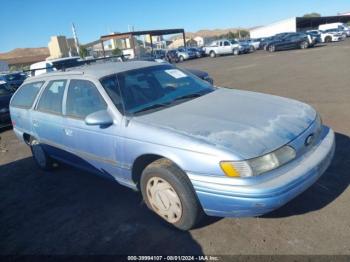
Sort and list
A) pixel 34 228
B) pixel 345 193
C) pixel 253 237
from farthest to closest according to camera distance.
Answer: pixel 34 228
pixel 345 193
pixel 253 237

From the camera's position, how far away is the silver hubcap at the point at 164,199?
3.21 m

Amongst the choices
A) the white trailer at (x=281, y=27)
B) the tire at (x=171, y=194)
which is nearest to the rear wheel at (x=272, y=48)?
the white trailer at (x=281, y=27)

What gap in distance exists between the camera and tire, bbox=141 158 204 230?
3043 millimetres

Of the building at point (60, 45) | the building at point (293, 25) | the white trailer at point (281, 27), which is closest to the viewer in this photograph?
the white trailer at point (281, 27)

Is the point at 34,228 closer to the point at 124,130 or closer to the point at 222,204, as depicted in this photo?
the point at 124,130

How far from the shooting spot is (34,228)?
12.5ft

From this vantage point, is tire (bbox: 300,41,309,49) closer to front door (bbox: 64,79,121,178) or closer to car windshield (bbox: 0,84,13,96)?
car windshield (bbox: 0,84,13,96)

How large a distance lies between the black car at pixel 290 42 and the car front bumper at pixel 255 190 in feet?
94.2

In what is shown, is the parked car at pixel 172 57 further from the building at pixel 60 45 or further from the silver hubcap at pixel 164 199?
the building at pixel 60 45

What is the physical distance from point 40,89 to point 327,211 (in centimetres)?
422

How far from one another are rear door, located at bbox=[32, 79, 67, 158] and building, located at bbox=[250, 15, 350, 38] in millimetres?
57351

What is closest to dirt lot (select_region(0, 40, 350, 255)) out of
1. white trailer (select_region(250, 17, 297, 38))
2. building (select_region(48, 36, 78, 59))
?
white trailer (select_region(250, 17, 297, 38))

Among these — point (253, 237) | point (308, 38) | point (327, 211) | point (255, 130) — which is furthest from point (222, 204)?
point (308, 38)

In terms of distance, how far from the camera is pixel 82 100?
4.11m
